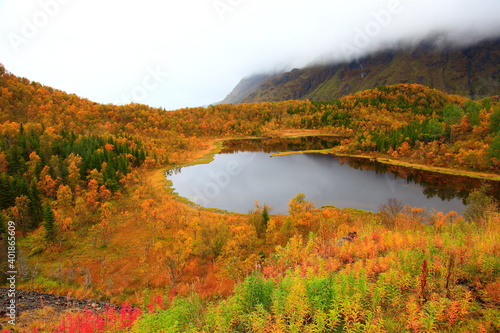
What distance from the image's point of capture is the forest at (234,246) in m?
6.58

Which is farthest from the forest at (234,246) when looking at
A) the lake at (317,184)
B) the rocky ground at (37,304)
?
the lake at (317,184)

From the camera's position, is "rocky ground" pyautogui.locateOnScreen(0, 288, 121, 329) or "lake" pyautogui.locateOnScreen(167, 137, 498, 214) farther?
"lake" pyautogui.locateOnScreen(167, 137, 498, 214)

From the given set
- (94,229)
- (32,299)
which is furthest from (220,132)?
(32,299)

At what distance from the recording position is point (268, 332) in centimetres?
615

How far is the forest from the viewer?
658 centimetres

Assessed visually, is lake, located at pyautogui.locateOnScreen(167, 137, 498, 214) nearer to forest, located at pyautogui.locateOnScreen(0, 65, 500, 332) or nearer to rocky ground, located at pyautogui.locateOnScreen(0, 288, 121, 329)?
forest, located at pyautogui.locateOnScreen(0, 65, 500, 332)

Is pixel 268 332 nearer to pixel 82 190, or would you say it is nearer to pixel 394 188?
pixel 82 190

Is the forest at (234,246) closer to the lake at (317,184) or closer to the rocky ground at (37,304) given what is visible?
the rocky ground at (37,304)

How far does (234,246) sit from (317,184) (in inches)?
1671

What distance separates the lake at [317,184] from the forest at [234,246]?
540 cm

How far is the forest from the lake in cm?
540

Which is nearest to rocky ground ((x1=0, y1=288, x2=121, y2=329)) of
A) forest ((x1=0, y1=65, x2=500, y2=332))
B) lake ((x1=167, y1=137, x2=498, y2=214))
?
forest ((x1=0, y1=65, x2=500, y2=332))

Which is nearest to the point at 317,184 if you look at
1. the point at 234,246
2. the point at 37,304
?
the point at 234,246

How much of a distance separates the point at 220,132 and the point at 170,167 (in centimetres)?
9315
